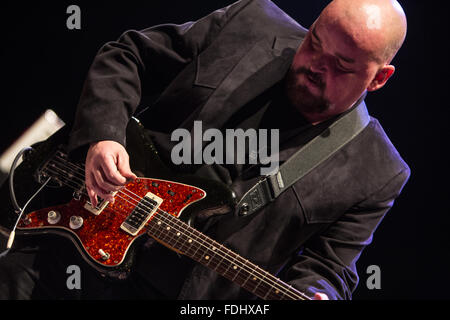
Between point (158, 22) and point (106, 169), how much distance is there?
1144 millimetres

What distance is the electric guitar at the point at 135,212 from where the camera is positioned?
1682mm

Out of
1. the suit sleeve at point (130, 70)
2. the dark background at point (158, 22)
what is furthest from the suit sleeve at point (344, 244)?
the suit sleeve at point (130, 70)

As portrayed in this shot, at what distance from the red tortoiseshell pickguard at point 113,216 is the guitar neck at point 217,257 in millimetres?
45

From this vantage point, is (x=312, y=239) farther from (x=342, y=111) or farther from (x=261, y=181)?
(x=342, y=111)

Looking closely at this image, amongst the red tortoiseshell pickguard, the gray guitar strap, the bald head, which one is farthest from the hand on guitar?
the bald head

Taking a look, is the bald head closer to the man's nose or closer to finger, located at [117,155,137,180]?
the man's nose

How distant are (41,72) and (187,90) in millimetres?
947

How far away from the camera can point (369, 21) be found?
63.9 inches

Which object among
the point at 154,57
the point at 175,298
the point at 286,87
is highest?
the point at 154,57

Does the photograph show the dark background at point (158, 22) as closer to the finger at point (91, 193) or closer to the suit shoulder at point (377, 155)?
the suit shoulder at point (377, 155)

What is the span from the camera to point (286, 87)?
1.82m

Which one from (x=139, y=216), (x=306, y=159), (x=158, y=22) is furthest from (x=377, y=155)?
(x=158, y=22)

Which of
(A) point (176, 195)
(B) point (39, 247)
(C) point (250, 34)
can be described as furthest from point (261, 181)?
(B) point (39, 247)

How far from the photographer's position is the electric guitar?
5.52 ft
